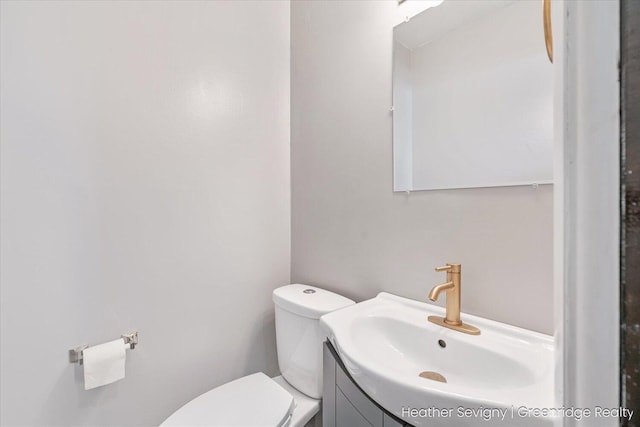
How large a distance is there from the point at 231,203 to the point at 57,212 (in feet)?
1.90

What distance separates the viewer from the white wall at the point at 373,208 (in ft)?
2.43

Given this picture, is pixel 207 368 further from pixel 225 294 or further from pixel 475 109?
pixel 475 109

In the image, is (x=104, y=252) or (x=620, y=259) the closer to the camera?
(x=620, y=259)

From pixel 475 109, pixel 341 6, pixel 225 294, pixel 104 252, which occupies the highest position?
pixel 341 6

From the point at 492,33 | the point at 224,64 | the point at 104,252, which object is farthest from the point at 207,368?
the point at 492,33

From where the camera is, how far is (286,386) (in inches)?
46.8

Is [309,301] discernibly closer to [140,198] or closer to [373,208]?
[373,208]

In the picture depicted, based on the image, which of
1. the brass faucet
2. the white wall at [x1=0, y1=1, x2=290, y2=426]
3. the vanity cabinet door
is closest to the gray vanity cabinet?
the vanity cabinet door

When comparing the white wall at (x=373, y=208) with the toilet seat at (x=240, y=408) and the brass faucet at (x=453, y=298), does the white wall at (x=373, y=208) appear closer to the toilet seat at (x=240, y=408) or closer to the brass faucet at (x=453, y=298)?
the brass faucet at (x=453, y=298)

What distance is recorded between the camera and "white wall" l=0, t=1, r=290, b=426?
Answer: 85cm

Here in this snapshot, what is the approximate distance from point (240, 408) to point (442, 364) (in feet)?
2.23

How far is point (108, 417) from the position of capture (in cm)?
99

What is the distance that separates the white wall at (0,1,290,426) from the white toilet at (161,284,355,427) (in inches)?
9.0

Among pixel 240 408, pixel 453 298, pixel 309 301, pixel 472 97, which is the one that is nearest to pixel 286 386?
pixel 240 408
